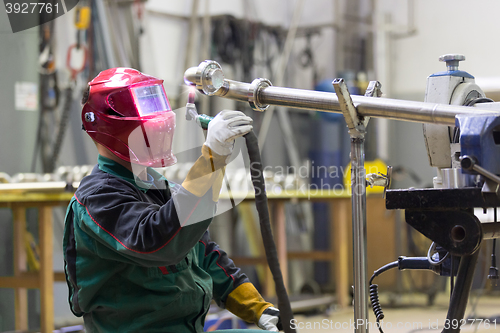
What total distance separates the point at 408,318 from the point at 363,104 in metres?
3.21

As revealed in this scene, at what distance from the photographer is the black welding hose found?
128 cm

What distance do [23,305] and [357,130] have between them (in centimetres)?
252

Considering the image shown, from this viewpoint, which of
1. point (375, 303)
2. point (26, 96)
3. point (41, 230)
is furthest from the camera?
point (26, 96)

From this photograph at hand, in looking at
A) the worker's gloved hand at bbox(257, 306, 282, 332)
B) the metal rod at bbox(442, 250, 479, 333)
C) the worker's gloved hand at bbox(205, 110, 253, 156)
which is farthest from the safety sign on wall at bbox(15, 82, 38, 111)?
the metal rod at bbox(442, 250, 479, 333)

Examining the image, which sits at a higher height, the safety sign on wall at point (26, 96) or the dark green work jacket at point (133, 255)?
the safety sign on wall at point (26, 96)

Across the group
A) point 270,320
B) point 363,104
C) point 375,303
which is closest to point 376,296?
point 375,303

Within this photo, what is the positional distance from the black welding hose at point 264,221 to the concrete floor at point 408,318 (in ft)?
6.45

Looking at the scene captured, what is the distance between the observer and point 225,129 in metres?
1.02

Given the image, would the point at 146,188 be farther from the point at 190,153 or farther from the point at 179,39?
the point at 179,39

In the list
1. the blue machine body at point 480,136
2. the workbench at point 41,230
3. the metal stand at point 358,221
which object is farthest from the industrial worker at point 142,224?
the workbench at point 41,230

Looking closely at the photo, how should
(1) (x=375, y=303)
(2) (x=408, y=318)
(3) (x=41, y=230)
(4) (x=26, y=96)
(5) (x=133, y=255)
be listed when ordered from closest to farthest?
1. (5) (x=133, y=255)
2. (1) (x=375, y=303)
3. (3) (x=41, y=230)
4. (4) (x=26, y=96)
5. (2) (x=408, y=318)

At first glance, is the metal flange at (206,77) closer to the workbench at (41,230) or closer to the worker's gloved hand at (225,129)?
the worker's gloved hand at (225,129)

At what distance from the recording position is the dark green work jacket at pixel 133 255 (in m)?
1.07

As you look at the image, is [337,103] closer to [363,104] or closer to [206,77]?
[363,104]
